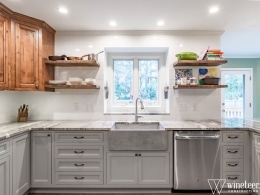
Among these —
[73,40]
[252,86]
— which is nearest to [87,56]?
[73,40]

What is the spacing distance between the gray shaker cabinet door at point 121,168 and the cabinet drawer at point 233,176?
1140 millimetres

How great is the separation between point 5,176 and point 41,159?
1.65 ft

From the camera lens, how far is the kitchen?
10.6 feet

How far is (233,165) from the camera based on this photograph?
2541 mm

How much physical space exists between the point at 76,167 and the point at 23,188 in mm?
629

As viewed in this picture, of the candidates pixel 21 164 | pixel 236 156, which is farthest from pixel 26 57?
pixel 236 156

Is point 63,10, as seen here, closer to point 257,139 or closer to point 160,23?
point 160,23

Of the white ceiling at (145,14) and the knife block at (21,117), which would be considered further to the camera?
the knife block at (21,117)

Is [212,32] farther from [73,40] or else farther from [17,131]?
[17,131]

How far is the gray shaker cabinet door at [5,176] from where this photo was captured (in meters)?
2.00

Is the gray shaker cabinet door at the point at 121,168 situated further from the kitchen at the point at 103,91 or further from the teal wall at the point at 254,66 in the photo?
the teal wall at the point at 254,66

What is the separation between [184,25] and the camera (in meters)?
3.02

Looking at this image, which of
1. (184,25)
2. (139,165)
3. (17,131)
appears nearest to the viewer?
(17,131)

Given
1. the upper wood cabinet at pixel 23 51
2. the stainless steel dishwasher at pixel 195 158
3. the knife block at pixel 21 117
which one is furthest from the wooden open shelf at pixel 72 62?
the stainless steel dishwasher at pixel 195 158
